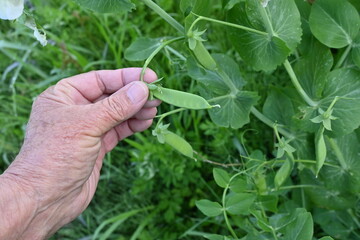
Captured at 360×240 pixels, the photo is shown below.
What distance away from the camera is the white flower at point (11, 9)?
812 mm

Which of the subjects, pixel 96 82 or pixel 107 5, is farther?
pixel 96 82

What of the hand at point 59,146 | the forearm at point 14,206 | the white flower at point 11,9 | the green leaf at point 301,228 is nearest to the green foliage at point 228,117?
the green leaf at point 301,228

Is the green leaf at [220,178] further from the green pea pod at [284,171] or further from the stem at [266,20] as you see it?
the stem at [266,20]

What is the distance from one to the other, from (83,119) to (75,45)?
133 cm

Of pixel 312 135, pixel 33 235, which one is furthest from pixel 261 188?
pixel 33 235

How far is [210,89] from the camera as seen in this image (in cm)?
124

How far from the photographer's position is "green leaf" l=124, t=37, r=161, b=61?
1.25m

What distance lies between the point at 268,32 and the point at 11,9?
64 cm

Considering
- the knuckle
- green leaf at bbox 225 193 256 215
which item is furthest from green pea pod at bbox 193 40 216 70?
green leaf at bbox 225 193 256 215

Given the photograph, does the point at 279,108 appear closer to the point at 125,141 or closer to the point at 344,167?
the point at 344,167

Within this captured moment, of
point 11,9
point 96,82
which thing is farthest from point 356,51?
point 11,9

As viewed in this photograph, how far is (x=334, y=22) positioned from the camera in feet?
4.05

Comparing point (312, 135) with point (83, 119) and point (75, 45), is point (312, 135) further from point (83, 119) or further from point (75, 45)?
point (75, 45)

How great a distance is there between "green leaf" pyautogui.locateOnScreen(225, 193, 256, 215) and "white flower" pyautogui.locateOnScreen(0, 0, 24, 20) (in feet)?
2.19
